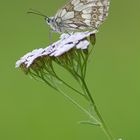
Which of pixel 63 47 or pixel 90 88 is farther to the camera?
pixel 90 88

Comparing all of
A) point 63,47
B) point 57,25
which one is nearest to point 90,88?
point 57,25

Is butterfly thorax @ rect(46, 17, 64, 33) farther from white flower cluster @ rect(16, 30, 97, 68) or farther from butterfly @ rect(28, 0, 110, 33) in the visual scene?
white flower cluster @ rect(16, 30, 97, 68)

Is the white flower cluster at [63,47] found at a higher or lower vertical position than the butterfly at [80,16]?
lower

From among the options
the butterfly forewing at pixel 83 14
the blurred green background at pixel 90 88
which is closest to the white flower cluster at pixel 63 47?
the butterfly forewing at pixel 83 14

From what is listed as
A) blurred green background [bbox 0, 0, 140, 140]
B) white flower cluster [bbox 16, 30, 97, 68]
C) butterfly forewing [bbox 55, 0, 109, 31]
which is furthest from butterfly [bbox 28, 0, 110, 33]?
blurred green background [bbox 0, 0, 140, 140]

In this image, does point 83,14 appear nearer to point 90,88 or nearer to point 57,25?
point 57,25

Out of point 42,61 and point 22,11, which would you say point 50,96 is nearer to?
point 22,11

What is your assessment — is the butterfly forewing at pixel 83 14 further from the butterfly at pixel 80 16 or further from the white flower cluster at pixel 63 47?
the white flower cluster at pixel 63 47
